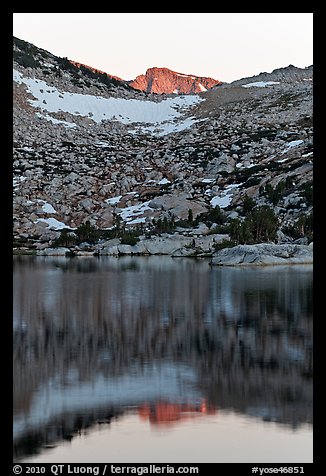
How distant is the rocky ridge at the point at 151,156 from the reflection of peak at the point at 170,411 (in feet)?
161

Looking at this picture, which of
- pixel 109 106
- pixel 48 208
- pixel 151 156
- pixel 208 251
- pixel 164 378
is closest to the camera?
pixel 164 378

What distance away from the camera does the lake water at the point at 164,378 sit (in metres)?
12.3

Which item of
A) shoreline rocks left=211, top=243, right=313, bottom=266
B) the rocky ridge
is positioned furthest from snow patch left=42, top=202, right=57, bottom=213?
shoreline rocks left=211, top=243, right=313, bottom=266

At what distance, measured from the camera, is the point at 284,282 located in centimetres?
4094

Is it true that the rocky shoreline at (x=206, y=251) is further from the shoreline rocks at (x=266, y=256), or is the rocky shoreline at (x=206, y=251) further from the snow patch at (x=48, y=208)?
the snow patch at (x=48, y=208)

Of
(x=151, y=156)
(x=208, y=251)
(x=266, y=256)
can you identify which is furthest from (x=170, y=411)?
(x=151, y=156)

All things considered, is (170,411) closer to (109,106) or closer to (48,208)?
(48,208)

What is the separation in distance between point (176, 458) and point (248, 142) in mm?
104491

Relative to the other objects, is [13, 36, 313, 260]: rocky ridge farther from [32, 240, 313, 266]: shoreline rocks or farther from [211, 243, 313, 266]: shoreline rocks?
[211, 243, 313, 266]: shoreline rocks

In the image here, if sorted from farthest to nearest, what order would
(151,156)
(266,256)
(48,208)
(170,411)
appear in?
(151,156) → (48,208) → (266,256) → (170,411)

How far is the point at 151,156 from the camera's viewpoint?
115 m

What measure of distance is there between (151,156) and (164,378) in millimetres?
99307
